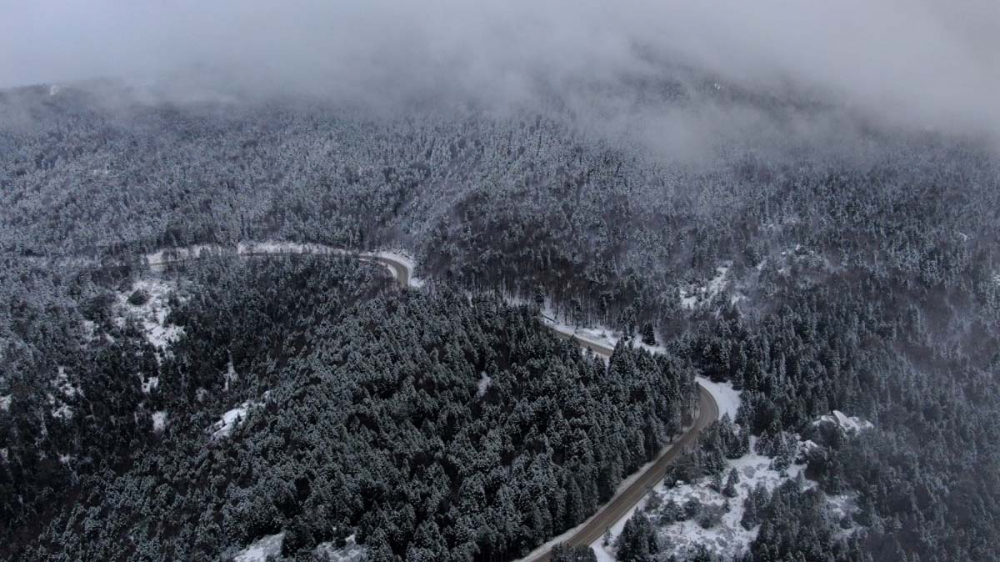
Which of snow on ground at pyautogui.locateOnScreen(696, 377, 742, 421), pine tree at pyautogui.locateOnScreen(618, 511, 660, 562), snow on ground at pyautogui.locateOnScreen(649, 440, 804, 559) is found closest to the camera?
pine tree at pyautogui.locateOnScreen(618, 511, 660, 562)

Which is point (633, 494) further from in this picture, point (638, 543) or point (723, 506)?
point (638, 543)

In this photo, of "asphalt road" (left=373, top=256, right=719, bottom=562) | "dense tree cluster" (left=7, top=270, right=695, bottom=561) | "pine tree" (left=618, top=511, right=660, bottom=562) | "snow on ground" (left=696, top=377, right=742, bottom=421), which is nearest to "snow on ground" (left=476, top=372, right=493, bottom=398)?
"dense tree cluster" (left=7, top=270, right=695, bottom=561)

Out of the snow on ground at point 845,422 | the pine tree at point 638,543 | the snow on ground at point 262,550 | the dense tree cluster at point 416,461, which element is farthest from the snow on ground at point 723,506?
the snow on ground at point 262,550

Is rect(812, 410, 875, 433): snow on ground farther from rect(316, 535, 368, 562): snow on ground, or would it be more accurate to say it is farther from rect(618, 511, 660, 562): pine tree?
rect(316, 535, 368, 562): snow on ground

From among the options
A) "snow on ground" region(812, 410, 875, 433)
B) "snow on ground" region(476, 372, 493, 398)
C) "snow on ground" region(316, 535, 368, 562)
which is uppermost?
"snow on ground" region(812, 410, 875, 433)

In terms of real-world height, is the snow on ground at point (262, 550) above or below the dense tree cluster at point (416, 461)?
below

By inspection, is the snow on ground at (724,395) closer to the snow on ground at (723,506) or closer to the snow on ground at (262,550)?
the snow on ground at (723,506)

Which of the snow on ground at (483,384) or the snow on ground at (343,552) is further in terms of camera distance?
the snow on ground at (483,384)

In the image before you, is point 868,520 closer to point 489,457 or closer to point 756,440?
point 756,440
